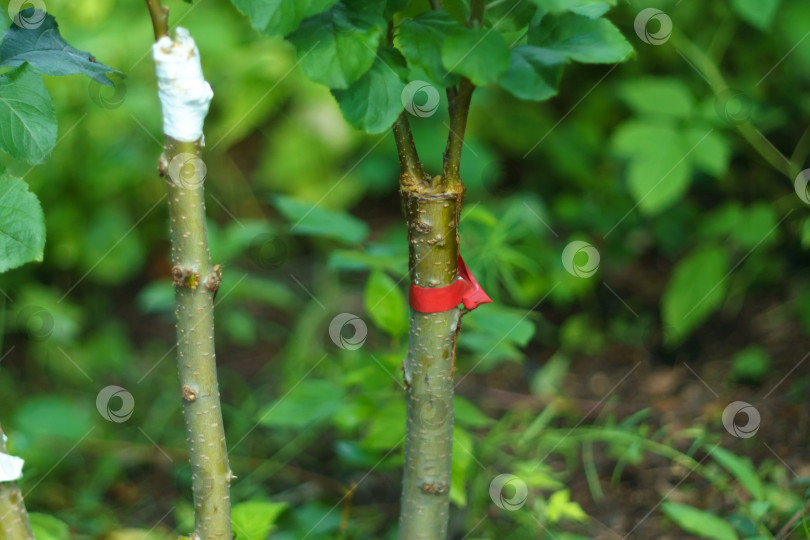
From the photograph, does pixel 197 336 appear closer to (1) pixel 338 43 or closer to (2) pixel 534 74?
(1) pixel 338 43

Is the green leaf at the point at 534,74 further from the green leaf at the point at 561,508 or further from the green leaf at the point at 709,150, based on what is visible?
the green leaf at the point at 709,150

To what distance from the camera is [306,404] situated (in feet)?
4.20

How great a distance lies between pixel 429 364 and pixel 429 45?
353mm

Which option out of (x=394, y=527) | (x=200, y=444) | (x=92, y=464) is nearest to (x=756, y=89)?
(x=394, y=527)

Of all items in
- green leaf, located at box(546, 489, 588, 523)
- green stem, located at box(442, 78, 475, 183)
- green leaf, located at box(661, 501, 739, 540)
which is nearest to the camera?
green stem, located at box(442, 78, 475, 183)

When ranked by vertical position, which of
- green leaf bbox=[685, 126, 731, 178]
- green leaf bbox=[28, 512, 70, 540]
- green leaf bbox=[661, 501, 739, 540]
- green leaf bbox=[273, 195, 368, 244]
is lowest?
green leaf bbox=[28, 512, 70, 540]

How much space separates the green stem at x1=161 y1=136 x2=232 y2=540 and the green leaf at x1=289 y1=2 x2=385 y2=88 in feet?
0.48

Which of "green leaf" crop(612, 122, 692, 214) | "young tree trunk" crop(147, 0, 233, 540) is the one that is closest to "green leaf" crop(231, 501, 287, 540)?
"young tree trunk" crop(147, 0, 233, 540)

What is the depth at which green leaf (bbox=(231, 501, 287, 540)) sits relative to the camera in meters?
0.99

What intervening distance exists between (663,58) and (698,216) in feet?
1.51

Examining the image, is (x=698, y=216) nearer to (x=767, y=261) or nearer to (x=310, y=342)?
(x=767, y=261)

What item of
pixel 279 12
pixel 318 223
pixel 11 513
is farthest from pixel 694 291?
pixel 11 513

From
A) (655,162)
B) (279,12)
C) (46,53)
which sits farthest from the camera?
(655,162)

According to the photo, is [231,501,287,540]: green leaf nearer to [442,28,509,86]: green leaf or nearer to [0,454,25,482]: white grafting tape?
[0,454,25,482]: white grafting tape
